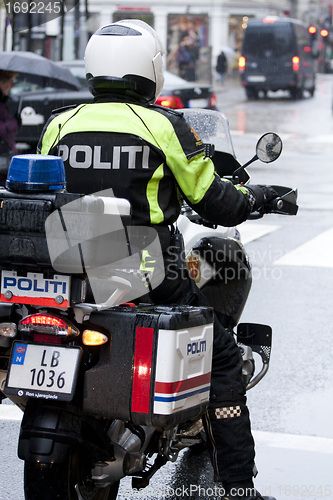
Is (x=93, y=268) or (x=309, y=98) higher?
(x=93, y=268)

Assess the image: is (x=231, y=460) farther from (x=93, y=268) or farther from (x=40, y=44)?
(x=40, y=44)

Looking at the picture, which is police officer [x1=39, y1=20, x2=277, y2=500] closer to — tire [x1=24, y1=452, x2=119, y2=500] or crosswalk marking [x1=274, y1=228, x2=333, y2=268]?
tire [x1=24, y1=452, x2=119, y2=500]

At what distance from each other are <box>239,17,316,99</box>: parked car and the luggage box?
34.7m

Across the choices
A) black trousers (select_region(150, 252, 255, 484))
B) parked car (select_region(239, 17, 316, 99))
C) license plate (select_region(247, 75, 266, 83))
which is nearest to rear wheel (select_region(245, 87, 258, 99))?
parked car (select_region(239, 17, 316, 99))

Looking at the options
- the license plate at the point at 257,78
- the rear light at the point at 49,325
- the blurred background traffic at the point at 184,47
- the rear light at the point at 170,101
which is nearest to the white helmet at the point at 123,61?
the rear light at the point at 49,325

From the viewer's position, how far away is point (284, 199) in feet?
13.0

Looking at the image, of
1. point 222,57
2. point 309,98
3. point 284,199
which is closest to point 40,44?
point 309,98

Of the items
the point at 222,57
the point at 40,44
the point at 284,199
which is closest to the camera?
the point at 284,199

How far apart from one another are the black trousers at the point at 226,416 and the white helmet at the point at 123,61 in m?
0.71

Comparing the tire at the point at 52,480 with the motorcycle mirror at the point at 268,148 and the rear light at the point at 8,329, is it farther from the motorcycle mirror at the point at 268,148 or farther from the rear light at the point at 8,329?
the motorcycle mirror at the point at 268,148

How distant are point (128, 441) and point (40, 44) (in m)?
23.8

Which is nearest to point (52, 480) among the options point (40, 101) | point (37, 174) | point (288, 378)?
point (37, 174)

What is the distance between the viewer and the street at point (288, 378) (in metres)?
4.18

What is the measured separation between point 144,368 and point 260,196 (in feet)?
3.41
